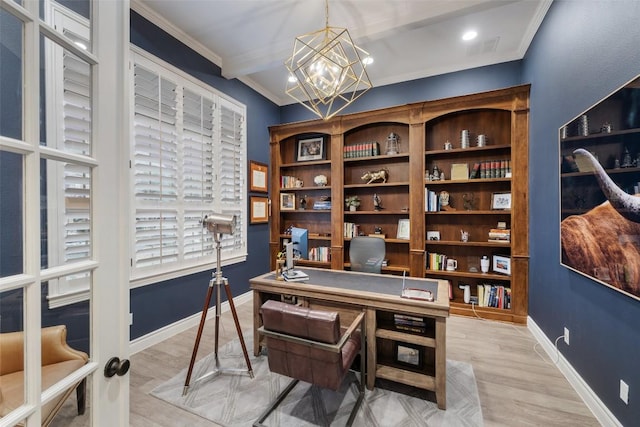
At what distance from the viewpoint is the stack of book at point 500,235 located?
3383 mm

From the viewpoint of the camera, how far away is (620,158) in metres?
1.51

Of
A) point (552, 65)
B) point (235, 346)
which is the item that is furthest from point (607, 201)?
point (235, 346)

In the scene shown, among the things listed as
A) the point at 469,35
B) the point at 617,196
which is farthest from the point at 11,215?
the point at 469,35

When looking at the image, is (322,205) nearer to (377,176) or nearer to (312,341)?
(377,176)

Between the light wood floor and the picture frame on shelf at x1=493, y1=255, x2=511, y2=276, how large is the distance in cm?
64

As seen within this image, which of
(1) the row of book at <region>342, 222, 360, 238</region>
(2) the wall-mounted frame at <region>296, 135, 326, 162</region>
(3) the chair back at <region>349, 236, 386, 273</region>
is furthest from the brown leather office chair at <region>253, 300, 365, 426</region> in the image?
(2) the wall-mounted frame at <region>296, 135, 326, 162</region>

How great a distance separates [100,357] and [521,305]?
397 cm

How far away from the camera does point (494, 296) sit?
3434 millimetres

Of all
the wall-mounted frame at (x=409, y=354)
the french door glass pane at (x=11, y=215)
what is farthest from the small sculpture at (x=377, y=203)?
the french door glass pane at (x=11, y=215)

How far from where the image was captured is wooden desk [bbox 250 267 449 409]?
6.11 feet

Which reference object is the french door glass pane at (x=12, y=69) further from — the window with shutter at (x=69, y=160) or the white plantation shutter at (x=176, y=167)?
the white plantation shutter at (x=176, y=167)

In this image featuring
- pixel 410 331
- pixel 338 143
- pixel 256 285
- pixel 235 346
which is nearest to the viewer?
pixel 410 331

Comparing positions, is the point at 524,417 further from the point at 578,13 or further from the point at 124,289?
the point at 578,13

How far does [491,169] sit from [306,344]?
129 inches
